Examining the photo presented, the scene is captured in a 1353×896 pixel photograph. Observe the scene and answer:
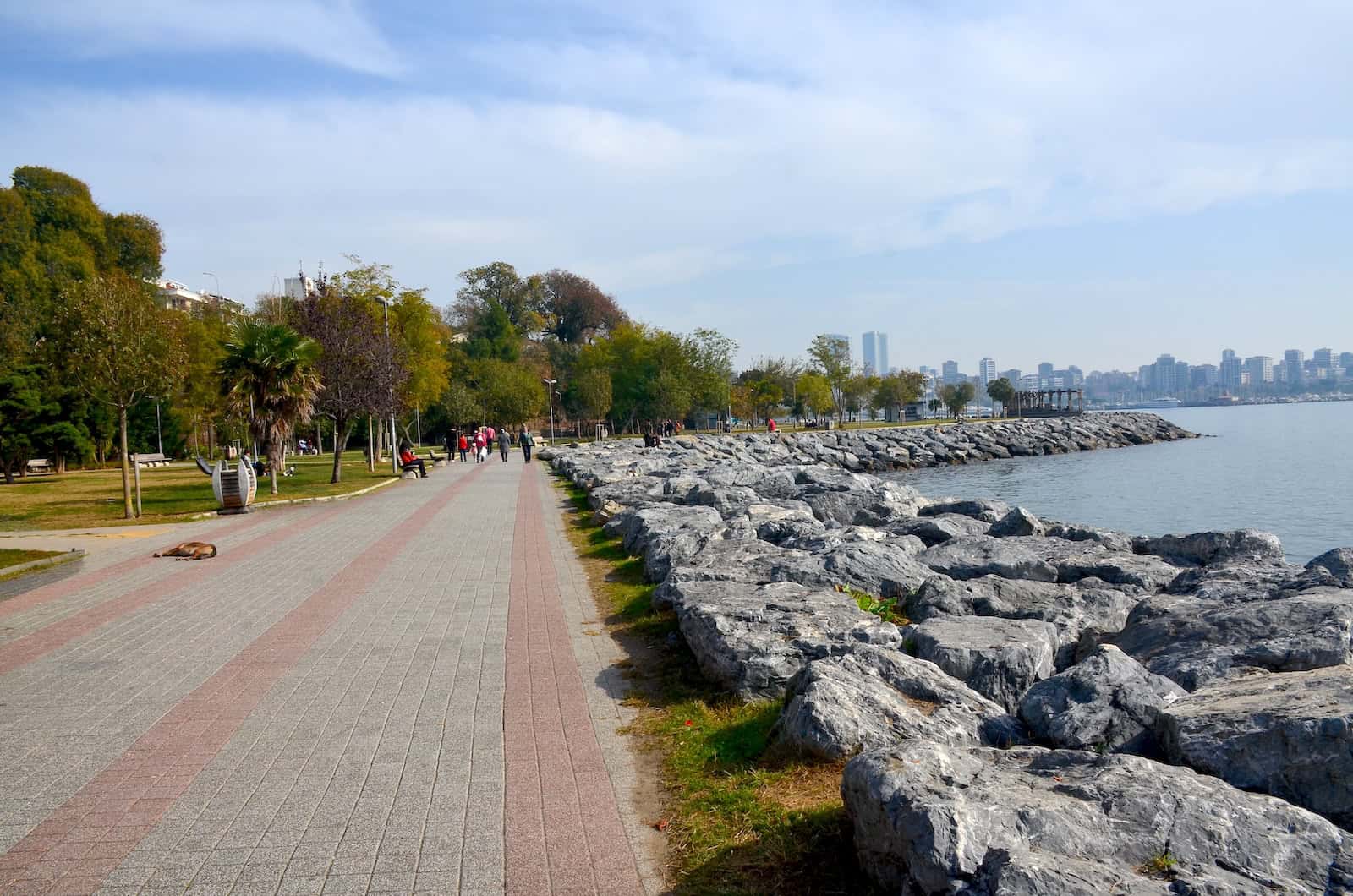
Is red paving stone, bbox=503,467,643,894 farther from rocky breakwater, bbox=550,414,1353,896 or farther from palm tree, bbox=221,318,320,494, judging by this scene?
palm tree, bbox=221,318,320,494

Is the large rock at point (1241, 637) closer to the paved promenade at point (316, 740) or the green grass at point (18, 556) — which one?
the paved promenade at point (316, 740)

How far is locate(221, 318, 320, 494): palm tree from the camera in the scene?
81.4 feet

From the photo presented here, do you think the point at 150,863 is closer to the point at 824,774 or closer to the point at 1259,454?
the point at 824,774

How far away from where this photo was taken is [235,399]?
83.6 feet

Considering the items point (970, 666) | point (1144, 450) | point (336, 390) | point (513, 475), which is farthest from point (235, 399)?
point (1144, 450)

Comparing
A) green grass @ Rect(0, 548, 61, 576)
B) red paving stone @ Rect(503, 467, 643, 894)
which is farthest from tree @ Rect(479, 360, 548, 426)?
red paving stone @ Rect(503, 467, 643, 894)

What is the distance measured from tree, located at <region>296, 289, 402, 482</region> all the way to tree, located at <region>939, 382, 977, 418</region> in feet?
274

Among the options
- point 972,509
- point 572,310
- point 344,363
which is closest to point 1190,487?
point 972,509

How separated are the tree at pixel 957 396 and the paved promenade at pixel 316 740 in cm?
10060

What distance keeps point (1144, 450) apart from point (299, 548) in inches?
2029

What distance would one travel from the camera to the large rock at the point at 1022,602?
7.55m

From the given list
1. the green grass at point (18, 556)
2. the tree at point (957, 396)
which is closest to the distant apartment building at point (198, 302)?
the green grass at point (18, 556)

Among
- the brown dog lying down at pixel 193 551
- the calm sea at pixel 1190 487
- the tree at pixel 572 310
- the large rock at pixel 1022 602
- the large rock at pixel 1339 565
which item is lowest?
the calm sea at pixel 1190 487

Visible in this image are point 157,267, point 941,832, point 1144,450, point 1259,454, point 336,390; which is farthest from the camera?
point 157,267
